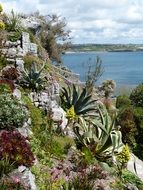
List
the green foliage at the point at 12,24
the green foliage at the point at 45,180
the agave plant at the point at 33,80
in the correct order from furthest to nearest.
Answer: the green foliage at the point at 12,24
the agave plant at the point at 33,80
the green foliage at the point at 45,180

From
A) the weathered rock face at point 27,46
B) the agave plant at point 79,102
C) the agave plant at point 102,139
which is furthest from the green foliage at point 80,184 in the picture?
the weathered rock face at point 27,46

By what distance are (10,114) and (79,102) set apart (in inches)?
241

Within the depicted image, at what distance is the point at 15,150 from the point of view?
9.66m

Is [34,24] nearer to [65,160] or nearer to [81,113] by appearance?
[81,113]

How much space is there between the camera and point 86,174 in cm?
1089

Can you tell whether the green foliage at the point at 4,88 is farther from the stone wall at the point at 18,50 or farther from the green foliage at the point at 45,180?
the stone wall at the point at 18,50

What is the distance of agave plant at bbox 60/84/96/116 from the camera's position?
56.7 ft

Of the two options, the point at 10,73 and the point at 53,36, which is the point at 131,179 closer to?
the point at 10,73

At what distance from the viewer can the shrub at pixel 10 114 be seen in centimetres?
1130

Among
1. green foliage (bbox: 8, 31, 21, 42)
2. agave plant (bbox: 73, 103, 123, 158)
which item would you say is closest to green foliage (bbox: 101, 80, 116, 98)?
green foliage (bbox: 8, 31, 21, 42)

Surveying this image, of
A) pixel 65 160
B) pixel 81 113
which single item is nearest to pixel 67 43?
pixel 81 113

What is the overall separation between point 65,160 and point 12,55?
853 centimetres

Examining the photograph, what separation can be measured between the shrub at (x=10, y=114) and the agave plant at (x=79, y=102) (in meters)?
5.21

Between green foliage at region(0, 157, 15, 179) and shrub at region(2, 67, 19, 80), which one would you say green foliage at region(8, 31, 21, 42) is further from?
green foliage at region(0, 157, 15, 179)
